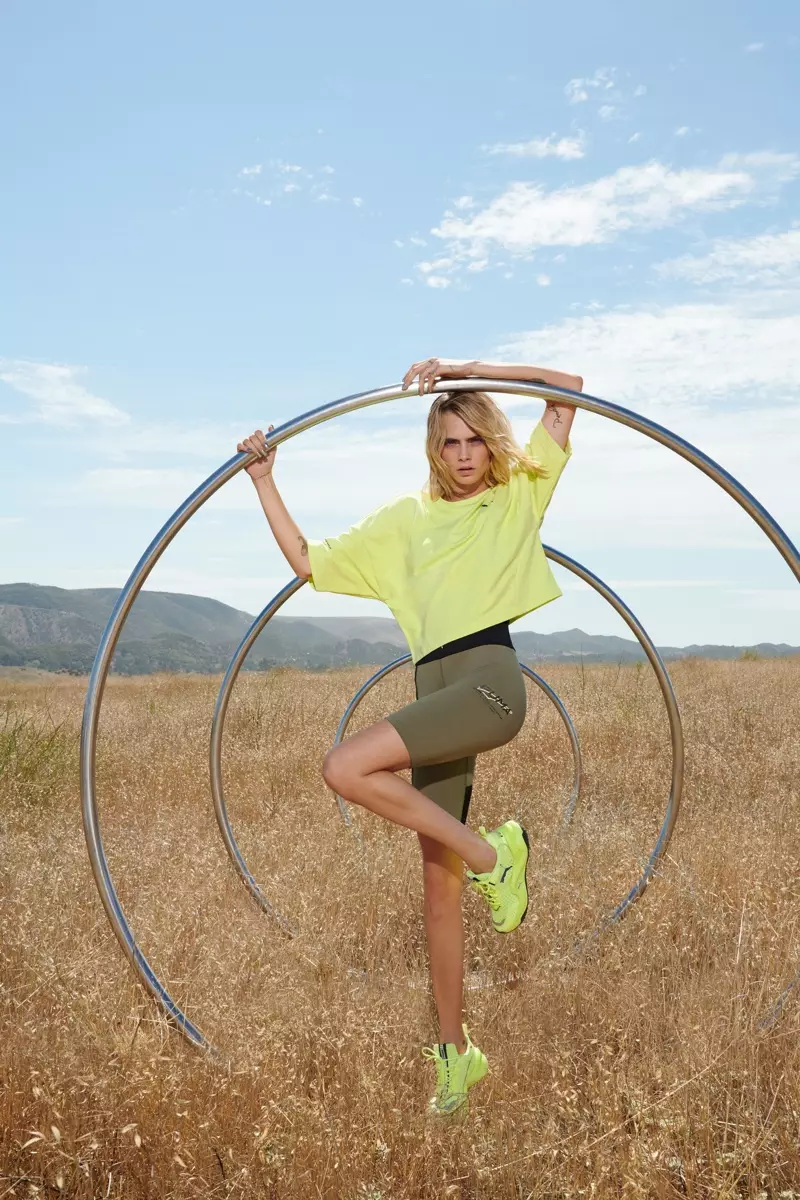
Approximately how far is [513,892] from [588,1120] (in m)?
0.63

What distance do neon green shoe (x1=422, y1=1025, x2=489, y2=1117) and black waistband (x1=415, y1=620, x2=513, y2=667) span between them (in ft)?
3.61

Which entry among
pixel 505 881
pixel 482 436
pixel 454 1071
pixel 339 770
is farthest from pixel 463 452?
pixel 454 1071

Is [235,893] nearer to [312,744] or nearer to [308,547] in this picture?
[308,547]

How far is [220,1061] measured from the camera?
2914 mm

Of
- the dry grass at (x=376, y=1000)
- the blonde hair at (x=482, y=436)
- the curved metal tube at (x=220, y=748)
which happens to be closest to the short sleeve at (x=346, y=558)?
the blonde hair at (x=482, y=436)

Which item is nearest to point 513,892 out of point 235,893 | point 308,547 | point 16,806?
point 308,547

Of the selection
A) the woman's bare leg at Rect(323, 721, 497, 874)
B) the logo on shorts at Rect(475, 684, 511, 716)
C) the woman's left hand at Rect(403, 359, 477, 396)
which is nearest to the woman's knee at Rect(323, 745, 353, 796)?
the woman's bare leg at Rect(323, 721, 497, 874)

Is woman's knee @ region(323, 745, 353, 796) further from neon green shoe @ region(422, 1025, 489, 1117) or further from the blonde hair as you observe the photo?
the blonde hair

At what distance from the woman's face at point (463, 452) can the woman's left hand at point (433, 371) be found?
0.39 feet

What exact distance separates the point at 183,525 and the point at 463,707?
1092 mm

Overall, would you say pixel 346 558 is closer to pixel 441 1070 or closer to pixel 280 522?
pixel 280 522

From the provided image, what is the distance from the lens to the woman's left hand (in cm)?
321

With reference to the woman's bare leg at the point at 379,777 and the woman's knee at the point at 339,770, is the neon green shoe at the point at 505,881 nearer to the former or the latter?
the woman's bare leg at the point at 379,777

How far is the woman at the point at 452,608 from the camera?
293cm
